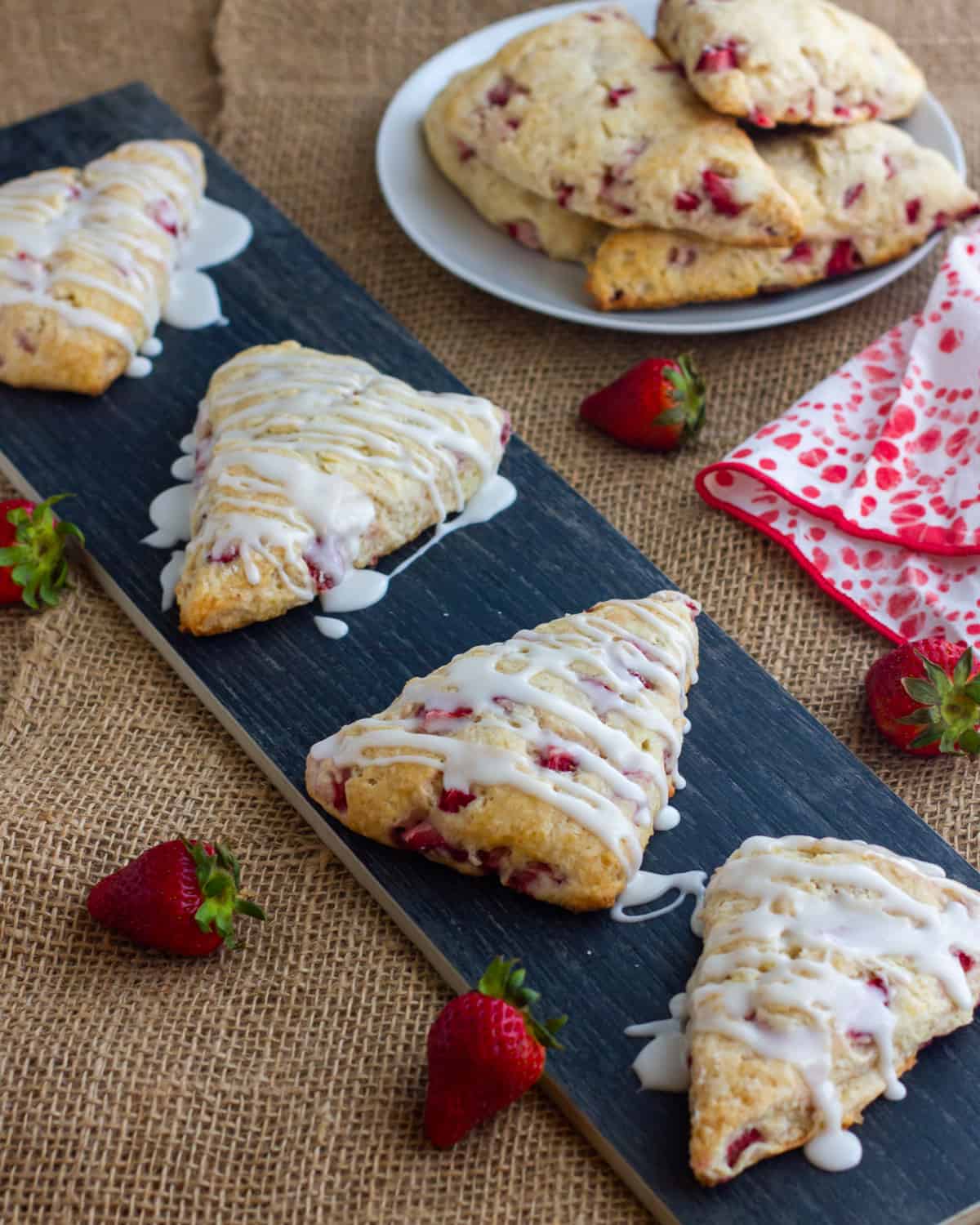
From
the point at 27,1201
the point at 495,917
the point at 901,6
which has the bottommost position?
the point at 27,1201

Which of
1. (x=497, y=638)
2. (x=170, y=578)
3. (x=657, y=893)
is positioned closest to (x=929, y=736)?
(x=657, y=893)

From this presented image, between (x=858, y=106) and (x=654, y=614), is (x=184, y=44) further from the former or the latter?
(x=654, y=614)

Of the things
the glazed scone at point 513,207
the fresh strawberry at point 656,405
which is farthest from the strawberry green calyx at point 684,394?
the glazed scone at point 513,207

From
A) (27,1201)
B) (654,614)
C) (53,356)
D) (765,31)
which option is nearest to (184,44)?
(53,356)

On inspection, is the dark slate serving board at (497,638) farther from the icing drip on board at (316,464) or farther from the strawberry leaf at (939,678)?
the strawberry leaf at (939,678)

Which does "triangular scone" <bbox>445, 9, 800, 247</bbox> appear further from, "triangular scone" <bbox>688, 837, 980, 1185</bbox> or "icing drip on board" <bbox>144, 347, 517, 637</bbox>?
"triangular scone" <bbox>688, 837, 980, 1185</bbox>

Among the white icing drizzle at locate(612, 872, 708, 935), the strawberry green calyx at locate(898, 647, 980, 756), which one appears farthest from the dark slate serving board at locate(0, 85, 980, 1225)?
the strawberry green calyx at locate(898, 647, 980, 756)

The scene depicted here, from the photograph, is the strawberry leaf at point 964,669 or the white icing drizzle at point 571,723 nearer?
the white icing drizzle at point 571,723
